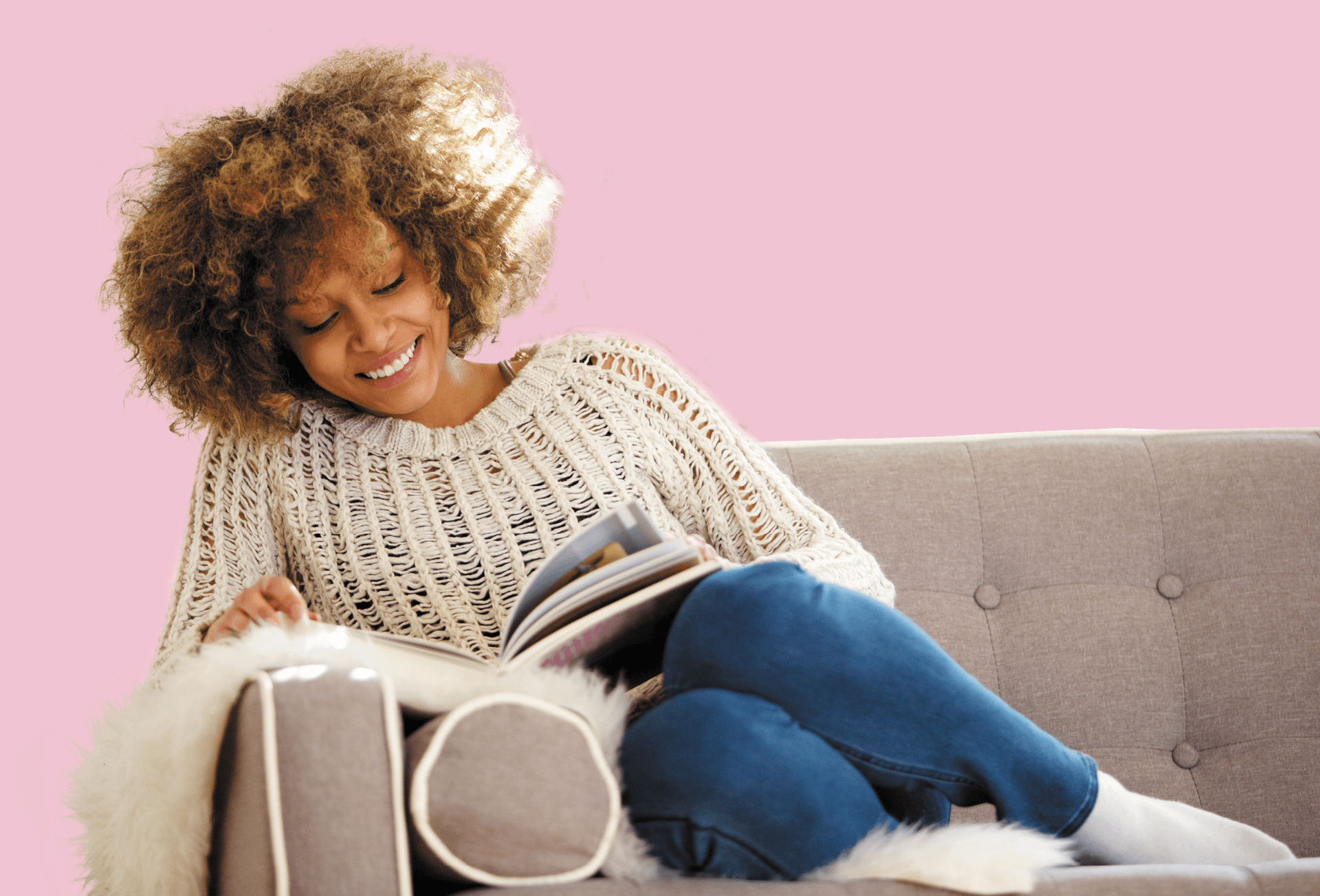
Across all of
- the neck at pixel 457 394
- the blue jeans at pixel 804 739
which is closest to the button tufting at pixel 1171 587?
the blue jeans at pixel 804 739

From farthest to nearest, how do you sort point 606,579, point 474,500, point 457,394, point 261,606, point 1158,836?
point 457,394, point 474,500, point 261,606, point 1158,836, point 606,579

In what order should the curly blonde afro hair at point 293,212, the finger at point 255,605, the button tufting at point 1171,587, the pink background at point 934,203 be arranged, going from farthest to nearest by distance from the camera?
1. the pink background at point 934,203
2. the button tufting at point 1171,587
3. the curly blonde afro hair at point 293,212
4. the finger at point 255,605

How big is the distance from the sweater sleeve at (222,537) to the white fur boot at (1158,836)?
976 mm

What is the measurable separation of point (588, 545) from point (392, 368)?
498 millimetres

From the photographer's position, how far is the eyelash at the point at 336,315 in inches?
49.2

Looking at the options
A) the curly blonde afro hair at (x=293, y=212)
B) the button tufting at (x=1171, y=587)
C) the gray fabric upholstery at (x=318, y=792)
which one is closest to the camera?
the gray fabric upholstery at (x=318, y=792)

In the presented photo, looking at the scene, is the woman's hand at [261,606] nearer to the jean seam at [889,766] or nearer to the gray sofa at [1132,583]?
the jean seam at [889,766]

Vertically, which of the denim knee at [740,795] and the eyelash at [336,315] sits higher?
the eyelash at [336,315]

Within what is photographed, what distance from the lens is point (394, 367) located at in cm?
127

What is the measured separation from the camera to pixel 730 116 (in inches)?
69.9

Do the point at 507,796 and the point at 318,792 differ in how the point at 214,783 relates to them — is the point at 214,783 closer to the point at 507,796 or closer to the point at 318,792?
the point at 318,792

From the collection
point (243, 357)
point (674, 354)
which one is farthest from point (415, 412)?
point (674, 354)

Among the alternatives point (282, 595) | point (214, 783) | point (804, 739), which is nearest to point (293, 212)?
point (282, 595)

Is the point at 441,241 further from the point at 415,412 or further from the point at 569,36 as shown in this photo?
the point at 569,36
